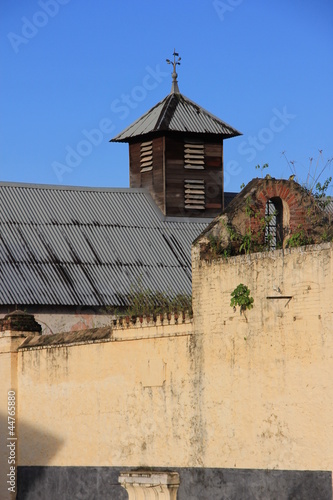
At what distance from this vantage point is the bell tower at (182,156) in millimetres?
33125

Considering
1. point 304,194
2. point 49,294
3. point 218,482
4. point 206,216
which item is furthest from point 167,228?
point 218,482

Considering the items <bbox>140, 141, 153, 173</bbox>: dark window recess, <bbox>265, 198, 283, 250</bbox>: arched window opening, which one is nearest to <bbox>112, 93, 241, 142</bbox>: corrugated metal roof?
<bbox>140, 141, 153, 173</bbox>: dark window recess

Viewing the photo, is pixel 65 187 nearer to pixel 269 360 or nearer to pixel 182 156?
pixel 182 156

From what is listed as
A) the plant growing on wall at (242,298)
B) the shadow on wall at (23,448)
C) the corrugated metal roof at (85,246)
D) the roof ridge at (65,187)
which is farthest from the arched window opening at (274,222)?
the roof ridge at (65,187)

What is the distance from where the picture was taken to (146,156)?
34.0 meters

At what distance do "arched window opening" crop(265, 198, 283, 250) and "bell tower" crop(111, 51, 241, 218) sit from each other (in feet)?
49.9

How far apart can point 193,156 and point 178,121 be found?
3.92 feet

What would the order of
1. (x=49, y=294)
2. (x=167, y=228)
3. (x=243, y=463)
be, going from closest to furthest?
1. (x=243, y=463)
2. (x=49, y=294)
3. (x=167, y=228)

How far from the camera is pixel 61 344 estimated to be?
63.2 feet

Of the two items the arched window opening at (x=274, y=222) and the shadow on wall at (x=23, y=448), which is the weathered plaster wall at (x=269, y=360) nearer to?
the arched window opening at (x=274, y=222)

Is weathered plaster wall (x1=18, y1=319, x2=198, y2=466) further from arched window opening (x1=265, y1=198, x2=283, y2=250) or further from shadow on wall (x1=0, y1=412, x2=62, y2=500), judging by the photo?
arched window opening (x1=265, y1=198, x2=283, y2=250)

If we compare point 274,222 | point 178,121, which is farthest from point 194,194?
point 274,222

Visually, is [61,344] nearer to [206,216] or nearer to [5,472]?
[5,472]

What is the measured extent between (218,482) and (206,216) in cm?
1832
